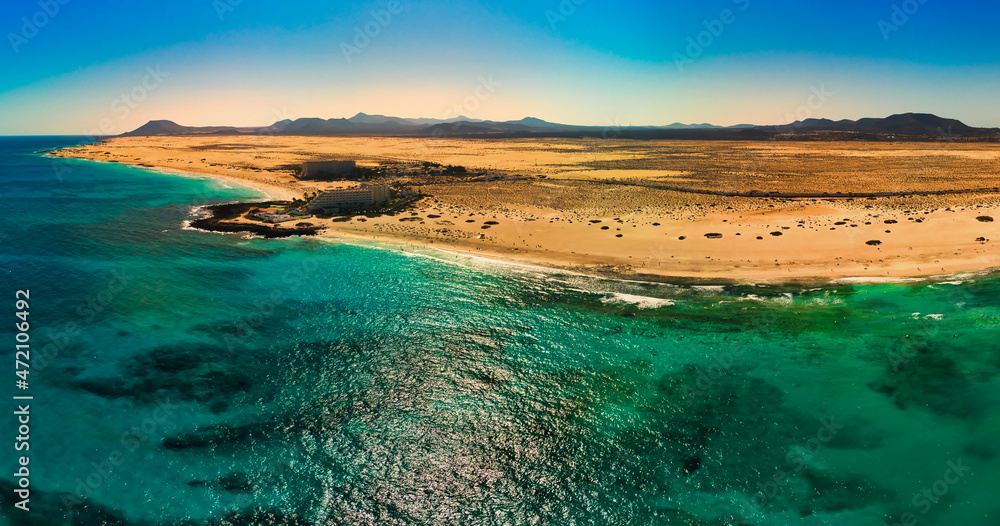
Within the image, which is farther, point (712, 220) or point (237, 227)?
point (237, 227)

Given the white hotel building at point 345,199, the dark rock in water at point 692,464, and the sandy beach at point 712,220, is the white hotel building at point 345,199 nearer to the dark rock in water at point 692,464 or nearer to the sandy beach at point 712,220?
the sandy beach at point 712,220

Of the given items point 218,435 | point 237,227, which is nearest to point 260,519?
point 218,435

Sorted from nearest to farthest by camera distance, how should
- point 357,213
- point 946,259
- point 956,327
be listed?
point 956,327, point 946,259, point 357,213

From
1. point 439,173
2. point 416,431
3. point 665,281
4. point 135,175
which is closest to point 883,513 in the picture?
point 416,431

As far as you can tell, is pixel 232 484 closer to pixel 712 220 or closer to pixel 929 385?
pixel 929 385

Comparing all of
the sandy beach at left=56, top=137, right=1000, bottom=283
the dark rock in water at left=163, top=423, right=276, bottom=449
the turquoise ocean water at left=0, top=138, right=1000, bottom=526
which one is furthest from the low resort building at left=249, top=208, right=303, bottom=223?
the dark rock in water at left=163, top=423, right=276, bottom=449

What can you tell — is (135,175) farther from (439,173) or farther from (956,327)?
(956,327)

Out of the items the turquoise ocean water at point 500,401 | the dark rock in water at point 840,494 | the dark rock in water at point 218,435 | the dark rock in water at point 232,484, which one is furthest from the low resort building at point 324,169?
the dark rock in water at point 840,494
